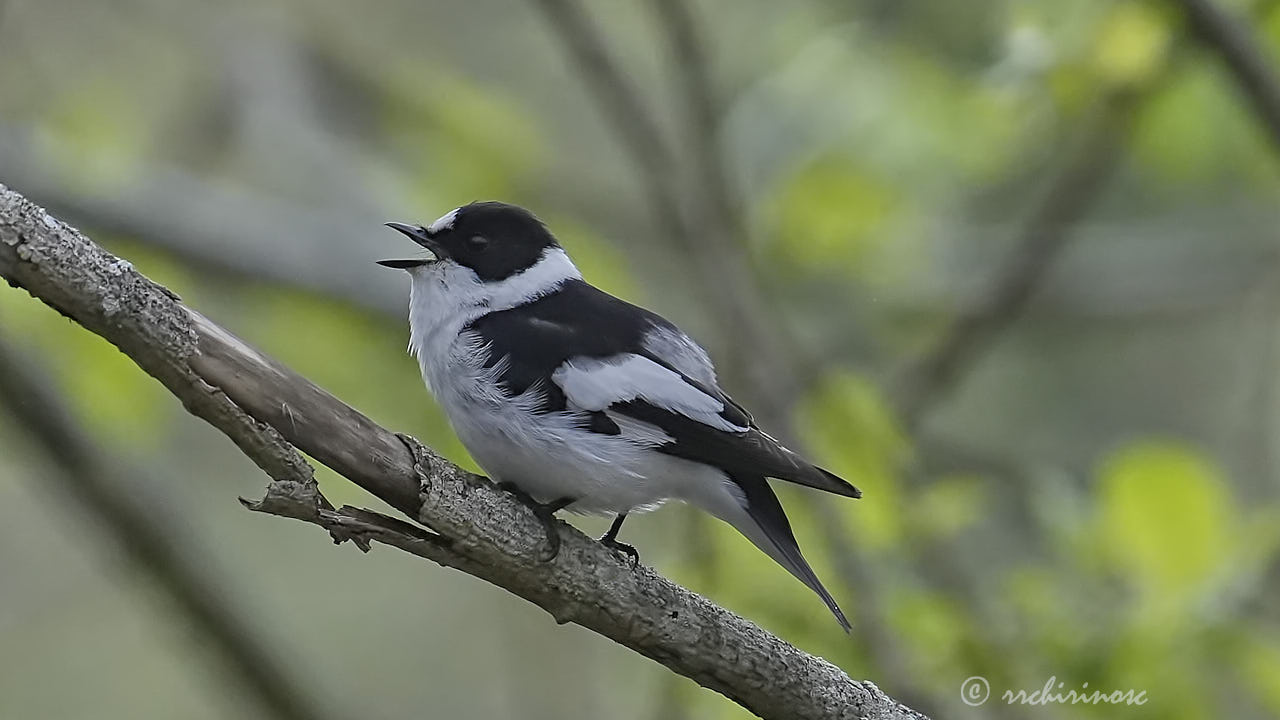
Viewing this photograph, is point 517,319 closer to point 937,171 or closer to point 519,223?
point 519,223

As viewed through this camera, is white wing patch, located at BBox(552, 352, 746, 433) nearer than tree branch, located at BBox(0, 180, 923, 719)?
No

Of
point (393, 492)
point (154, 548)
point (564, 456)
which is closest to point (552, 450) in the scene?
→ point (564, 456)

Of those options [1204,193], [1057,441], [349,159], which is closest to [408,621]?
[349,159]

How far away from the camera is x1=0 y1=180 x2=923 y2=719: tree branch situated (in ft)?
6.42

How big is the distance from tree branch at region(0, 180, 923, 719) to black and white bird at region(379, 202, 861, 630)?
10.9 inches

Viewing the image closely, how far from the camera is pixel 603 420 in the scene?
2.96 m

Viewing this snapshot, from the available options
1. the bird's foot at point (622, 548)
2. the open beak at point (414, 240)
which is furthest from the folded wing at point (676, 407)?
the open beak at point (414, 240)

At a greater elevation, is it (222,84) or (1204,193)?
(1204,193)

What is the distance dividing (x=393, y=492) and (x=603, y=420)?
0.82 meters

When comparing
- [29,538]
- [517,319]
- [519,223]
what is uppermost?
[519,223]

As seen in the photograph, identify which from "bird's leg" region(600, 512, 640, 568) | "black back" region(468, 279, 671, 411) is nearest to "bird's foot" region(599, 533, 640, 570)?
"bird's leg" region(600, 512, 640, 568)

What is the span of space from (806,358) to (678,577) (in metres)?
1.03

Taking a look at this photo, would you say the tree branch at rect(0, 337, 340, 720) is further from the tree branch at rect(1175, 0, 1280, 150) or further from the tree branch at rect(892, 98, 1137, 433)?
the tree branch at rect(1175, 0, 1280, 150)

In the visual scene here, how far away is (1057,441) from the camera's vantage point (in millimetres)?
6812
